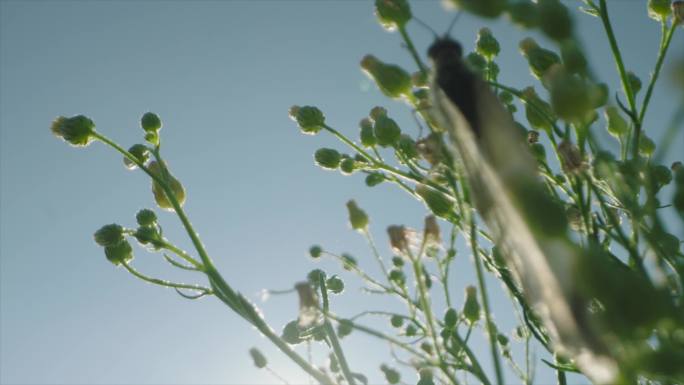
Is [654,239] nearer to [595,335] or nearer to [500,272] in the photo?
[595,335]

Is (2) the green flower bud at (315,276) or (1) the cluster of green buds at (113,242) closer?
(1) the cluster of green buds at (113,242)

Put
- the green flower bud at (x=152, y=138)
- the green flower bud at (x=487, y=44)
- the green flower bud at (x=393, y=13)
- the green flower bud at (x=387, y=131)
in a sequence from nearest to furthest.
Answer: the green flower bud at (x=393, y=13) → the green flower bud at (x=387, y=131) → the green flower bud at (x=487, y=44) → the green flower bud at (x=152, y=138)

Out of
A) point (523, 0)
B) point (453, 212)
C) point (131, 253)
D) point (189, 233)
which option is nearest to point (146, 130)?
point (131, 253)

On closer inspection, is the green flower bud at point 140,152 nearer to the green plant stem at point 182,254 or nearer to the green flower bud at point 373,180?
the green plant stem at point 182,254

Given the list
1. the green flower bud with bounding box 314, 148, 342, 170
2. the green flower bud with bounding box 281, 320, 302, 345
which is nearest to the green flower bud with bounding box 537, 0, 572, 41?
the green flower bud with bounding box 314, 148, 342, 170

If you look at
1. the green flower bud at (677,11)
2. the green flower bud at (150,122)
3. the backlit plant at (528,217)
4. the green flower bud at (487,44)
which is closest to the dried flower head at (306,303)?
the backlit plant at (528,217)
